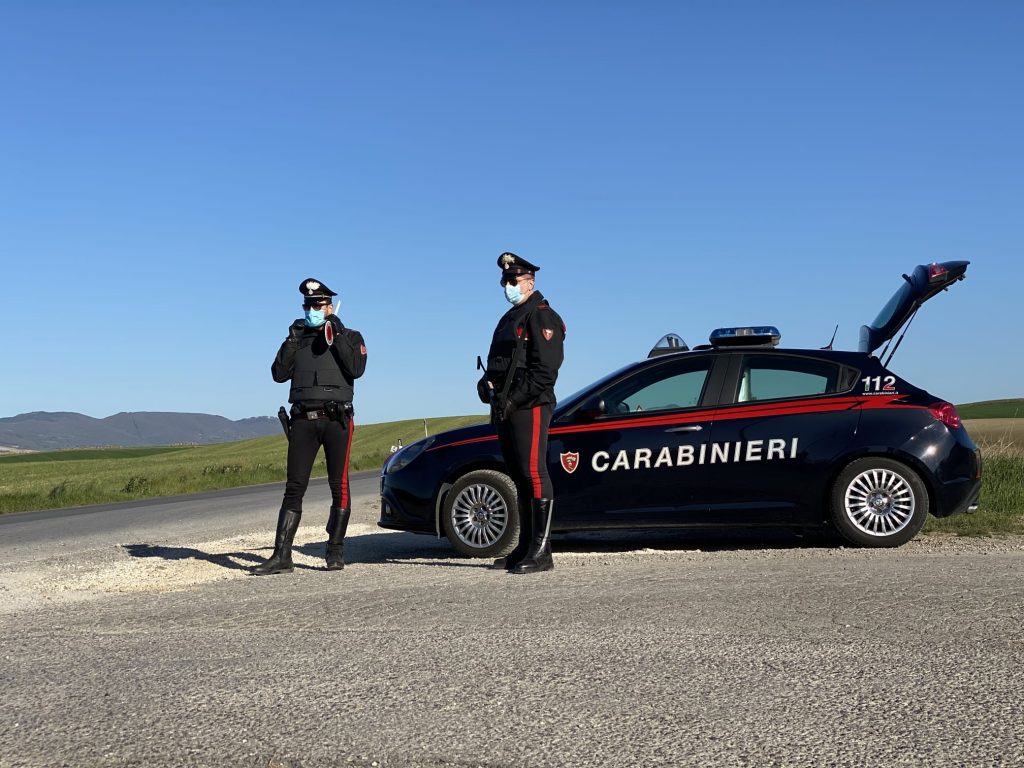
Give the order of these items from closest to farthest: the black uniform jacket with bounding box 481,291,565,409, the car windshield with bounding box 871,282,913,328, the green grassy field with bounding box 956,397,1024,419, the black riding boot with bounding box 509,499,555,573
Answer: the black riding boot with bounding box 509,499,555,573 → the black uniform jacket with bounding box 481,291,565,409 → the car windshield with bounding box 871,282,913,328 → the green grassy field with bounding box 956,397,1024,419

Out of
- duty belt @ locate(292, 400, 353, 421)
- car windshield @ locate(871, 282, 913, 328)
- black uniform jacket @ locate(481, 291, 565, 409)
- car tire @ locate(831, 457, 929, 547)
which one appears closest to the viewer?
black uniform jacket @ locate(481, 291, 565, 409)

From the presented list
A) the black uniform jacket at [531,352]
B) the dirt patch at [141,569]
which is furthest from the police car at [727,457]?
the dirt patch at [141,569]

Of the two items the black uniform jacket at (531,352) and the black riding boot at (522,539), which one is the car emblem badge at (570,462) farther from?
the black uniform jacket at (531,352)

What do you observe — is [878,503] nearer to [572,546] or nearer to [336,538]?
[572,546]

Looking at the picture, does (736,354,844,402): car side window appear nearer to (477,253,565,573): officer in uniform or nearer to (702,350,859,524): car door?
(702,350,859,524): car door

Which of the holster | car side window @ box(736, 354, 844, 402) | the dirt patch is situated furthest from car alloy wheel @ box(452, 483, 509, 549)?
car side window @ box(736, 354, 844, 402)

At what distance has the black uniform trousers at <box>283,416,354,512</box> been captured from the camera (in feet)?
25.7

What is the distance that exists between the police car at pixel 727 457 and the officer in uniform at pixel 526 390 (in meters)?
0.75

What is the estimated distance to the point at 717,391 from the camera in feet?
27.6

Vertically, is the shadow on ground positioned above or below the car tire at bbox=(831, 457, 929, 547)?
below

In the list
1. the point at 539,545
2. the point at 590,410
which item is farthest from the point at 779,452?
the point at 539,545

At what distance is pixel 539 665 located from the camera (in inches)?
169

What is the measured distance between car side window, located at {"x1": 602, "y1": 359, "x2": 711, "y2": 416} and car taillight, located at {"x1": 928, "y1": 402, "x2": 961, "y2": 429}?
172 centimetres

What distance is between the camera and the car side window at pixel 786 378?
8.36 meters
